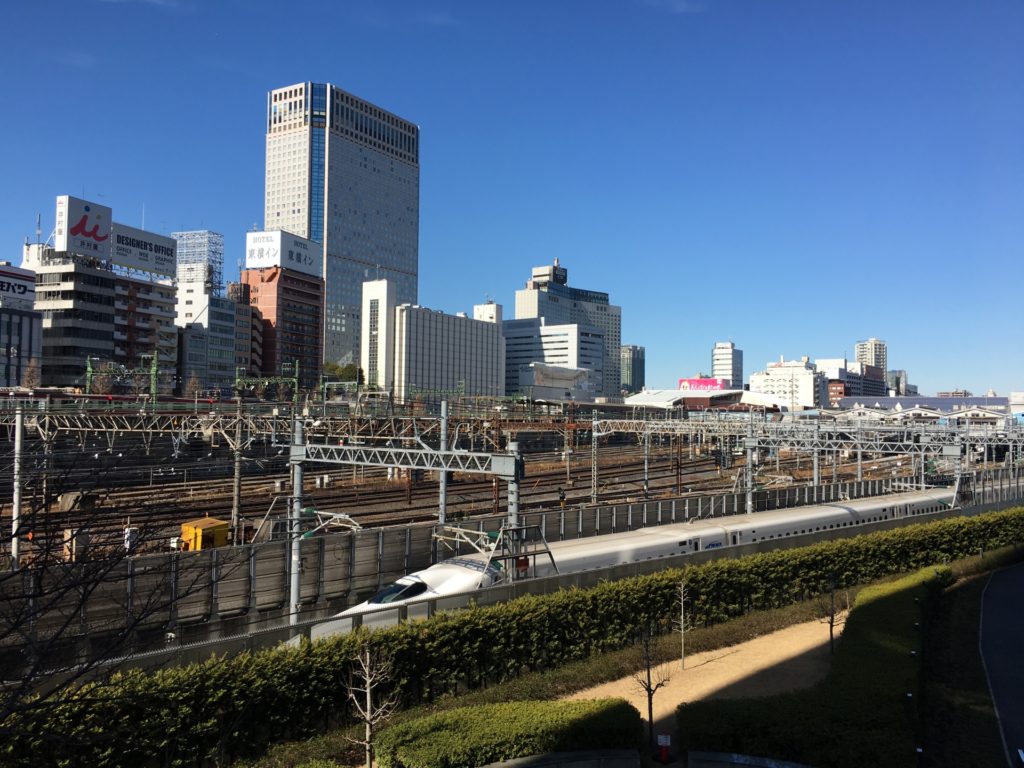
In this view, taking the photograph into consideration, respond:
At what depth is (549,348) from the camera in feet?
632

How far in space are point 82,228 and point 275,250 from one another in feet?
131

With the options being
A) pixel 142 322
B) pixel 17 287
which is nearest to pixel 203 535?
pixel 17 287

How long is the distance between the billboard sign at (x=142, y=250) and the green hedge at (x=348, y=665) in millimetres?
75457

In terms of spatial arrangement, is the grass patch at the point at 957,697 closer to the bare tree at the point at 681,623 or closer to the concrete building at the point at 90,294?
the bare tree at the point at 681,623

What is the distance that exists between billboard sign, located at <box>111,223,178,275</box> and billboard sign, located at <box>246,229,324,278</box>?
28.1 m

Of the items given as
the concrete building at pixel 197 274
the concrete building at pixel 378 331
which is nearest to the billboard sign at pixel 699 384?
the concrete building at pixel 378 331

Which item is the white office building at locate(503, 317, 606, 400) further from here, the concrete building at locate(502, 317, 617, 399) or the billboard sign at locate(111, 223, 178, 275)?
the billboard sign at locate(111, 223, 178, 275)

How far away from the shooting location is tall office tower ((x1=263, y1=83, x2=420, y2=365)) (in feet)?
516

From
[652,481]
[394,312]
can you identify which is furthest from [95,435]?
[394,312]

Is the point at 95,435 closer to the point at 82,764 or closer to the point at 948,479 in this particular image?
the point at 82,764

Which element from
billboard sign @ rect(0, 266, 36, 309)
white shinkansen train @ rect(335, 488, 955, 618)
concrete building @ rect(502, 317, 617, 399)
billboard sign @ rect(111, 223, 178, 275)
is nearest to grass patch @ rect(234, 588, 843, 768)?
white shinkansen train @ rect(335, 488, 955, 618)

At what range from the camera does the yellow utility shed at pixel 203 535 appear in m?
23.9

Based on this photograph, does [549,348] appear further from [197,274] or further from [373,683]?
[373,683]

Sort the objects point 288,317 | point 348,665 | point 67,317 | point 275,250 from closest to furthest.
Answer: point 348,665 → point 67,317 → point 275,250 → point 288,317
